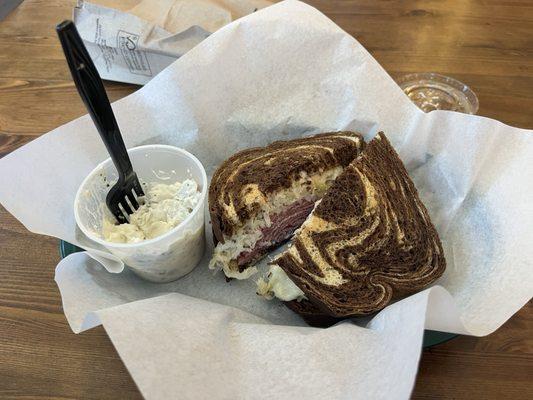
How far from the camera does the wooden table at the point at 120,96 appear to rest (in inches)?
41.3

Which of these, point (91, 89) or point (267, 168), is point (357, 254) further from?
point (91, 89)

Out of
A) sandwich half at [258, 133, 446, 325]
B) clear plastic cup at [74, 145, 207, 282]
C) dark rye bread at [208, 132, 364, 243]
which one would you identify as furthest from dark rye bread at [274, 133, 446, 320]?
clear plastic cup at [74, 145, 207, 282]

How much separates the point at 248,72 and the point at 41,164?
0.68 metres

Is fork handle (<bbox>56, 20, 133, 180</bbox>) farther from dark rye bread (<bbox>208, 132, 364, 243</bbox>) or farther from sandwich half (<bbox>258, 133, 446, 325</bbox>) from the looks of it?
sandwich half (<bbox>258, 133, 446, 325</bbox>)

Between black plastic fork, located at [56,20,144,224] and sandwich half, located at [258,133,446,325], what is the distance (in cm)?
44

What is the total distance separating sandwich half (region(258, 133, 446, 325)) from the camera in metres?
1.12

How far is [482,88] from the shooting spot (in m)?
1.68

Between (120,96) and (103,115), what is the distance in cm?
71

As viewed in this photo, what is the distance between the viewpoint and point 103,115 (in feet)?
3.49

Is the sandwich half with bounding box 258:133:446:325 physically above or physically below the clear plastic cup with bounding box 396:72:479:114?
below

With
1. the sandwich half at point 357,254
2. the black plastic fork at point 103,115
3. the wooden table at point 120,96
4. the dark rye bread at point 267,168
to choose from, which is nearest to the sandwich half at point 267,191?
the dark rye bread at point 267,168

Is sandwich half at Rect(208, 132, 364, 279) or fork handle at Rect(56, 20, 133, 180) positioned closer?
fork handle at Rect(56, 20, 133, 180)

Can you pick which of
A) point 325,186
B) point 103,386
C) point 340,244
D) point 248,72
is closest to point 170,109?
point 248,72

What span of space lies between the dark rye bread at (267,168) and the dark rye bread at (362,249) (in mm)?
114
